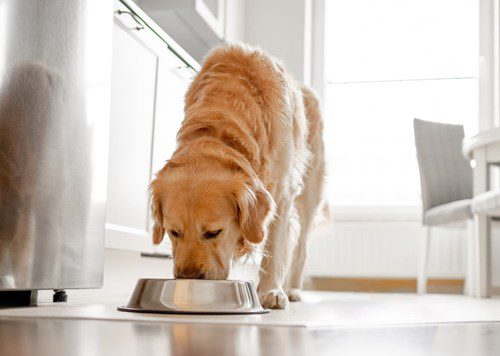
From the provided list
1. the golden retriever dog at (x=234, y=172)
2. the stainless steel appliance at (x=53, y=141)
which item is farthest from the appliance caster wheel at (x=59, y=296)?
the golden retriever dog at (x=234, y=172)

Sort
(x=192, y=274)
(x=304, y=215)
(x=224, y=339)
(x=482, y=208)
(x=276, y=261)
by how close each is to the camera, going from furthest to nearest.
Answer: (x=482, y=208), (x=304, y=215), (x=276, y=261), (x=192, y=274), (x=224, y=339)

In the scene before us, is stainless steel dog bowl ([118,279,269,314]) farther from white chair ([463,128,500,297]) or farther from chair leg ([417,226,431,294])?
chair leg ([417,226,431,294])

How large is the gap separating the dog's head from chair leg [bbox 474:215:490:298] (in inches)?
99.5

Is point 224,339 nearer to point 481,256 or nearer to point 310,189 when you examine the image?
point 310,189

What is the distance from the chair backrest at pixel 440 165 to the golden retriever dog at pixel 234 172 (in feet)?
8.55

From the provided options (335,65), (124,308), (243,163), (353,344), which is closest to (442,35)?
(335,65)

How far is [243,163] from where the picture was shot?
6.56ft

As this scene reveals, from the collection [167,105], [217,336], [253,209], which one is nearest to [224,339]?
[217,336]

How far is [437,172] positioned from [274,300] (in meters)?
3.20

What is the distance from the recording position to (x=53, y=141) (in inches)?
72.9

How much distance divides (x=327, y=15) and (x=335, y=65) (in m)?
0.40

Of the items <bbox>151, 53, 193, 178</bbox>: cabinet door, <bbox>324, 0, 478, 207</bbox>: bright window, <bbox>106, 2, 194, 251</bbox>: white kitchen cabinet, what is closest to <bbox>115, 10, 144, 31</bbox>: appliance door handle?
<bbox>106, 2, 194, 251</bbox>: white kitchen cabinet

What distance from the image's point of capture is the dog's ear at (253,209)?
193cm

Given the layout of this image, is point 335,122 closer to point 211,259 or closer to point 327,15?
point 327,15
